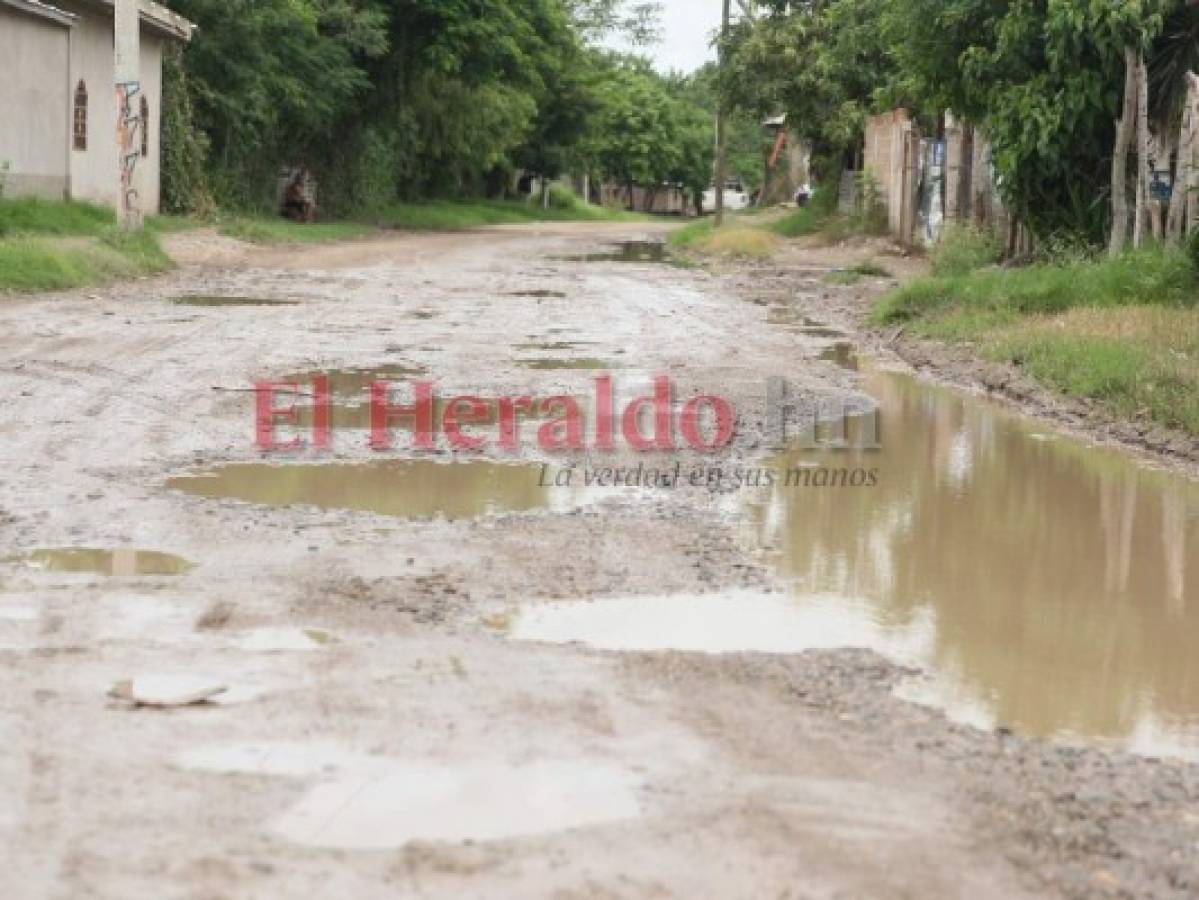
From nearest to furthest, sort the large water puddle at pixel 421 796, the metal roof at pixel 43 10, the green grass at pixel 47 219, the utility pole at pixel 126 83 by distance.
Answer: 1. the large water puddle at pixel 421 796
2. the green grass at pixel 47 219
3. the utility pole at pixel 126 83
4. the metal roof at pixel 43 10

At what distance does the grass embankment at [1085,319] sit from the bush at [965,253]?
2cm

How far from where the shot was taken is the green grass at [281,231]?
29.0 m

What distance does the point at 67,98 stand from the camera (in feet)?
85.3

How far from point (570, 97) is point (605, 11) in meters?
16.6

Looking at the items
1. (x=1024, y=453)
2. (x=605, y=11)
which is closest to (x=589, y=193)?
(x=605, y=11)

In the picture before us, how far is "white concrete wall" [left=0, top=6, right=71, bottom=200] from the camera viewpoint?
23.8m

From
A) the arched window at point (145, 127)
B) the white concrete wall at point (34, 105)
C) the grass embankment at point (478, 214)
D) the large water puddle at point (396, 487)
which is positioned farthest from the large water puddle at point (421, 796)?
the grass embankment at point (478, 214)

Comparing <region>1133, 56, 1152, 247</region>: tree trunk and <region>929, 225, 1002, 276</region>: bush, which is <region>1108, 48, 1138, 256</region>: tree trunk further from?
<region>929, 225, 1002, 276</region>: bush

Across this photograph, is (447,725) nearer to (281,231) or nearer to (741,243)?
(741,243)

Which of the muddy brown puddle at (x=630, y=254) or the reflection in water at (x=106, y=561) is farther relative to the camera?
the muddy brown puddle at (x=630, y=254)

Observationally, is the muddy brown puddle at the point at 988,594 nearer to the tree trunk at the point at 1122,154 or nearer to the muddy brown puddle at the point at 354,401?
the muddy brown puddle at the point at 354,401

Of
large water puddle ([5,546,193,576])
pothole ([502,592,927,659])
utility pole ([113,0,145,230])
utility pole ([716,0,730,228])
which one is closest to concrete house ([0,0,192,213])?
utility pole ([113,0,145,230])

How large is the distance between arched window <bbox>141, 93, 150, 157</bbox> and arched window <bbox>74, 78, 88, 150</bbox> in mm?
2788

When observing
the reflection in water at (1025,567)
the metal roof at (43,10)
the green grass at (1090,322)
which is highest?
the metal roof at (43,10)
